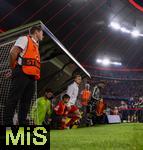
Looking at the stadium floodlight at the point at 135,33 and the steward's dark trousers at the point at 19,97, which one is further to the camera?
the stadium floodlight at the point at 135,33

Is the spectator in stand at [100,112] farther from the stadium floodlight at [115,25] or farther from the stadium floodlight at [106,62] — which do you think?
the stadium floodlight at [106,62]

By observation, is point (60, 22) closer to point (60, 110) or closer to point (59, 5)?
point (59, 5)

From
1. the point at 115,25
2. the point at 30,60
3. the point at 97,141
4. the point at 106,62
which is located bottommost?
the point at 97,141

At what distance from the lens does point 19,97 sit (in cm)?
427

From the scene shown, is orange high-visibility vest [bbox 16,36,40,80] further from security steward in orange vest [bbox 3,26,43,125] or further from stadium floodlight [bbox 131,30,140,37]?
stadium floodlight [bbox 131,30,140,37]

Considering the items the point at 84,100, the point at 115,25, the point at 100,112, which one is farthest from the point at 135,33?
the point at 84,100

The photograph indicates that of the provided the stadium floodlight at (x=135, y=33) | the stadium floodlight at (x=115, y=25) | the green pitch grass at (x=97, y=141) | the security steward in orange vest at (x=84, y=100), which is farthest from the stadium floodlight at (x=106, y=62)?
the green pitch grass at (x=97, y=141)

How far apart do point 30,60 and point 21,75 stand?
236 mm

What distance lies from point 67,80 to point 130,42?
24398mm

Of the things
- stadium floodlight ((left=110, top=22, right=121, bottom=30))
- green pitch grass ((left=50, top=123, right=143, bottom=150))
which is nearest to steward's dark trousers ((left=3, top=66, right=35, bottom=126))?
green pitch grass ((left=50, top=123, right=143, bottom=150))

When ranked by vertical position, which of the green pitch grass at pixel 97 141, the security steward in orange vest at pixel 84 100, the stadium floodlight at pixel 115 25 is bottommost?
the green pitch grass at pixel 97 141

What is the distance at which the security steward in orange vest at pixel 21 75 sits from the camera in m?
4.21

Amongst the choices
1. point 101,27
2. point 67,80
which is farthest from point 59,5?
point 67,80

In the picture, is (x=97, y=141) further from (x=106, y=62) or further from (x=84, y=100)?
(x=106, y=62)
